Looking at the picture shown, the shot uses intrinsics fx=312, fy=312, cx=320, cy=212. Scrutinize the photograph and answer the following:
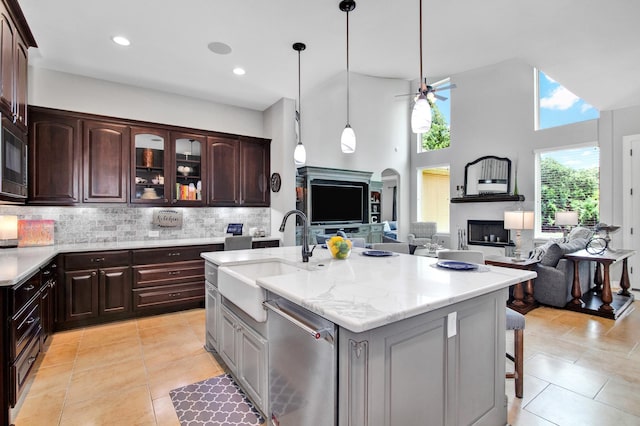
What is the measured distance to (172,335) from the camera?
3309 mm

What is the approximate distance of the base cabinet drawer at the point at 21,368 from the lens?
189 cm

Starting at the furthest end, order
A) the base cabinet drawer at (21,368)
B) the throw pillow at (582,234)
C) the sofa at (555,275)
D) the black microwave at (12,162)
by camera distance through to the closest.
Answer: the throw pillow at (582,234), the sofa at (555,275), the black microwave at (12,162), the base cabinet drawer at (21,368)

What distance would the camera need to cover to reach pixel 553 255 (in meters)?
4.05

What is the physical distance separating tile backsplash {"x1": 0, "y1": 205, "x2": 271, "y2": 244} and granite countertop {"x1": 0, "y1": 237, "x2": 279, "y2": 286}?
0.17 metres

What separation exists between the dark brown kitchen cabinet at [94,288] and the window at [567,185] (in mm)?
7249

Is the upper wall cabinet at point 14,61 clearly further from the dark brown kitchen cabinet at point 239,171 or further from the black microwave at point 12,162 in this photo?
the dark brown kitchen cabinet at point 239,171

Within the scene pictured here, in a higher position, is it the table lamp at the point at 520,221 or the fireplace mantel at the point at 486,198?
the fireplace mantel at the point at 486,198

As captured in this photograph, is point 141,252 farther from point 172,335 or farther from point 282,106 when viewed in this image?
point 282,106

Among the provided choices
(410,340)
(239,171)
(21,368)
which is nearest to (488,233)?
(239,171)

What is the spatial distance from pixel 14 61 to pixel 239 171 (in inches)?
105

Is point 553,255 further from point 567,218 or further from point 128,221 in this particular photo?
point 128,221

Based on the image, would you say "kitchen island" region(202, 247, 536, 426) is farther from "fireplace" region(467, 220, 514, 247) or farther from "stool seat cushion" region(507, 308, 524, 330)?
"fireplace" region(467, 220, 514, 247)

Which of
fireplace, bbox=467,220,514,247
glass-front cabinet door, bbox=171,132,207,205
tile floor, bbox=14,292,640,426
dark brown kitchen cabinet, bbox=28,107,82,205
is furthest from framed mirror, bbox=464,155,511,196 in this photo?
dark brown kitchen cabinet, bbox=28,107,82,205

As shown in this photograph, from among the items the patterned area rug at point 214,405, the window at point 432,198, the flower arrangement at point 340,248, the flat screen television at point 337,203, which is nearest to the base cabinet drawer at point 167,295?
the patterned area rug at point 214,405
